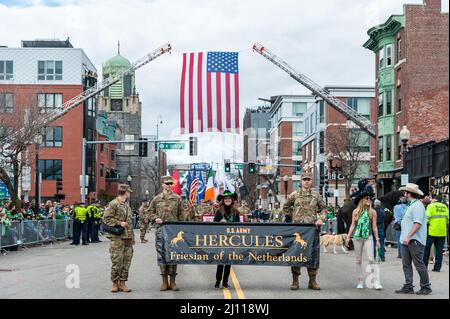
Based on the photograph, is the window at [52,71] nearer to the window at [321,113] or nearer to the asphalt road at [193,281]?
the window at [321,113]

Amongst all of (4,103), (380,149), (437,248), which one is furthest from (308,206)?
(380,149)

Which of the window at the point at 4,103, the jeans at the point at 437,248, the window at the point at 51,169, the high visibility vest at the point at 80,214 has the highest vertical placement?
the window at the point at 4,103

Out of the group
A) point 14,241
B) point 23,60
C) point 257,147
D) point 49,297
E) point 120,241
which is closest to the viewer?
point 49,297

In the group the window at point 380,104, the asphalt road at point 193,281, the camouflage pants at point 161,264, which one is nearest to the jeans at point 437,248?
the asphalt road at point 193,281

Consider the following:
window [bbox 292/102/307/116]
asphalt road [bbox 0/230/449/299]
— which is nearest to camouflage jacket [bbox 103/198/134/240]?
asphalt road [bbox 0/230/449/299]

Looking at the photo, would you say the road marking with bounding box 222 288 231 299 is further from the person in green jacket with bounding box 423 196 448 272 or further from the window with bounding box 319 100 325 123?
the window with bounding box 319 100 325 123

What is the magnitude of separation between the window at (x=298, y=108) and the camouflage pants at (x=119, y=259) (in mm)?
91395

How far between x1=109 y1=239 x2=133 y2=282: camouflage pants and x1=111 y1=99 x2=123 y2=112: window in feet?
473

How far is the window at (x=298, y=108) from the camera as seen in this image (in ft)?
335

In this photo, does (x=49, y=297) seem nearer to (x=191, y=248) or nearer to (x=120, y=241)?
(x=120, y=241)

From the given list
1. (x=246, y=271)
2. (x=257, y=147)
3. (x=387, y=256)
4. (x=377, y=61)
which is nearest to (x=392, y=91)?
(x=377, y=61)

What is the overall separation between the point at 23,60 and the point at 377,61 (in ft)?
116

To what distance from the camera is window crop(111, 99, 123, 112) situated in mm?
154000

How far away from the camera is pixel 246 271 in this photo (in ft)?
52.9
